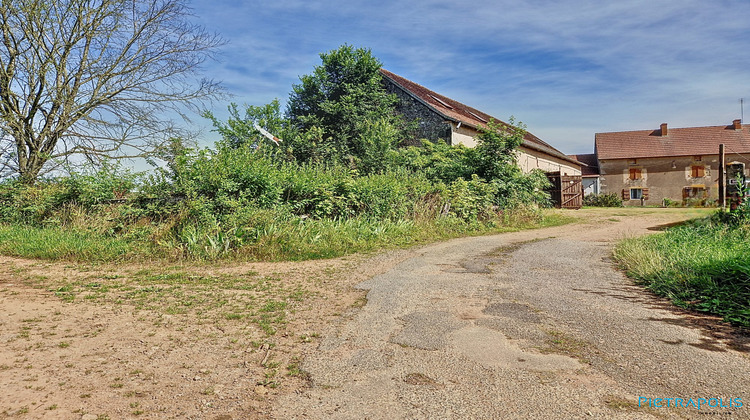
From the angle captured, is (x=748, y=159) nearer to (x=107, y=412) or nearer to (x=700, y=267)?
(x=700, y=267)

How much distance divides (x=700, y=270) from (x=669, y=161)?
38679 mm

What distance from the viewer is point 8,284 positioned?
650 centimetres

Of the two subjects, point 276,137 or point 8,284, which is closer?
point 8,284

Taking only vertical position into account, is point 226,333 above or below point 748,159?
below

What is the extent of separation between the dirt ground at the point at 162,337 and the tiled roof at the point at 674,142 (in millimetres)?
39056

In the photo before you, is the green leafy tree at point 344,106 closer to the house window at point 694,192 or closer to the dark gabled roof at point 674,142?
the dark gabled roof at point 674,142

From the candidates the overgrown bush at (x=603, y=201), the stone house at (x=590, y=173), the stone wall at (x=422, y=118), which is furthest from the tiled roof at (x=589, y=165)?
the stone wall at (x=422, y=118)

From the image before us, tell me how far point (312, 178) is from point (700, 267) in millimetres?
7558

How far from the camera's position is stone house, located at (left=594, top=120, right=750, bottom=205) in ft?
121

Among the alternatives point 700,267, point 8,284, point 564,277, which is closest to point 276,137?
point 8,284

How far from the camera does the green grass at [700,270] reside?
469 centimetres

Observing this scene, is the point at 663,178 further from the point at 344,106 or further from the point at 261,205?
the point at 261,205

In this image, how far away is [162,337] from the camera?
13.3 feet

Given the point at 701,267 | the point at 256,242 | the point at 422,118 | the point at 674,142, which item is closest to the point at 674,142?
the point at 674,142
